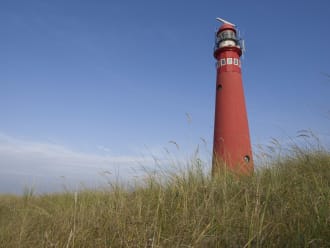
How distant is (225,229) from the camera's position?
2189mm

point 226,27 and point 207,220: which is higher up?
point 226,27

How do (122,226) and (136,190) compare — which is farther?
(136,190)

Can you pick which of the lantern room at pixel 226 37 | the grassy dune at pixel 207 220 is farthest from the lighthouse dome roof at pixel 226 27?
the grassy dune at pixel 207 220

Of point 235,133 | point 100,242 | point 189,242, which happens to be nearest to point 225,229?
point 189,242

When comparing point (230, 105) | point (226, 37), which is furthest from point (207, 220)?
point (226, 37)

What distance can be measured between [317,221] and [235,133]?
7648 mm

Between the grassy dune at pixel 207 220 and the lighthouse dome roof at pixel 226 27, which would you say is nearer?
the grassy dune at pixel 207 220

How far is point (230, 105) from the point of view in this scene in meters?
9.86

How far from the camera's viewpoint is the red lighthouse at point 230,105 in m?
9.33

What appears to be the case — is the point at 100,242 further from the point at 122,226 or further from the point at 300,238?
the point at 300,238

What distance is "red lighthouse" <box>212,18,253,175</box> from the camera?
30.6 ft

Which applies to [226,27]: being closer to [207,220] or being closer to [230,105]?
[230,105]

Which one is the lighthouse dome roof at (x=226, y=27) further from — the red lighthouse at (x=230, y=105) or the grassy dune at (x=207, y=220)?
the grassy dune at (x=207, y=220)

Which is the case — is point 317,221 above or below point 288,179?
below
